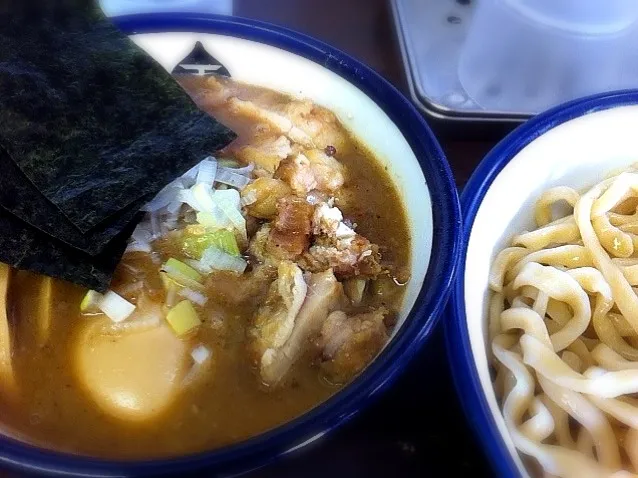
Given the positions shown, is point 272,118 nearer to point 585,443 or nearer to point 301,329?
point 301,329

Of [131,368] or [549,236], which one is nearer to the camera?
[131,368]

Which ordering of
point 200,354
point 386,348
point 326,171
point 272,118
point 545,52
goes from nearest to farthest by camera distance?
point 386,348 → point 200,354 → point 326,171 → point 272,118 → point 545,52

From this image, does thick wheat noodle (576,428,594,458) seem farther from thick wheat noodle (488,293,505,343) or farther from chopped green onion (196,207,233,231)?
chopped green onion (196,207,233,231)

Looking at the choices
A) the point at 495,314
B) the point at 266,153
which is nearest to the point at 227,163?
the point at 266,153

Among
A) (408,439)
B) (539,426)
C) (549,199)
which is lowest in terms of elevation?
(408,439)

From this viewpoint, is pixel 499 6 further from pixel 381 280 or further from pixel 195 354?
pixel 195 354

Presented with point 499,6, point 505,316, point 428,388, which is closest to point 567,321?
point 505,316

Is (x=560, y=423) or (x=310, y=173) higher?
(x=310, y=173)
